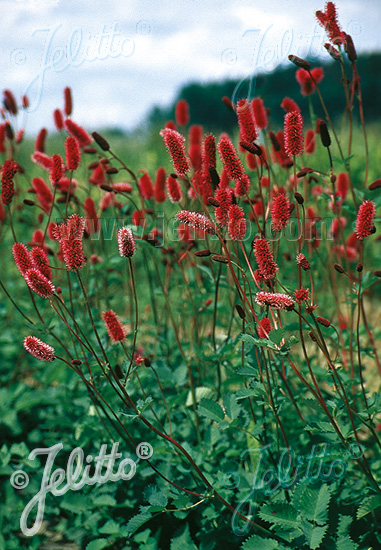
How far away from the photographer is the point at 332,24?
1.63 metres

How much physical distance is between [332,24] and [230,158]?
650 mm

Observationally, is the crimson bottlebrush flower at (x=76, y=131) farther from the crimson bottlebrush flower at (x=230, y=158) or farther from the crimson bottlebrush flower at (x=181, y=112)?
the crimson bottlebrush flower at (x=230, y=158)

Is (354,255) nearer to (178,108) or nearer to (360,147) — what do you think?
(178,108)

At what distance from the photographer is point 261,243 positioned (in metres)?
1.29

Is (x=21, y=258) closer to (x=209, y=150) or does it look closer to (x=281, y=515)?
(x=209, y=150)

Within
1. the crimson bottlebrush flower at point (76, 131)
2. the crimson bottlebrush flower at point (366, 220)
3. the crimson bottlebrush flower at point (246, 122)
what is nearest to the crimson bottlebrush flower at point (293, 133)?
the crimson bottlebrush flower at point (246, 122)

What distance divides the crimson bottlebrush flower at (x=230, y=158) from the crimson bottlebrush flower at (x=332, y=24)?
1.92ft

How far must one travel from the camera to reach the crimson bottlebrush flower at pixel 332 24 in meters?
1.62

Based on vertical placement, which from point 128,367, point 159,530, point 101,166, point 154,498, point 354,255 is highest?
point 101,166

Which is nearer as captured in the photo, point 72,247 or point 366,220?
point 72,247

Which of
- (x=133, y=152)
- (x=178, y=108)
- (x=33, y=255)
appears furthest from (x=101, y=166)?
A: (x=133, y=152)

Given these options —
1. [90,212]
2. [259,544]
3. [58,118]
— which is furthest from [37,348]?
[58,118]

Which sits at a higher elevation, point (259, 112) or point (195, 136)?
point (259, 112)

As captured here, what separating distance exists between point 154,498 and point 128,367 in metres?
0.49
